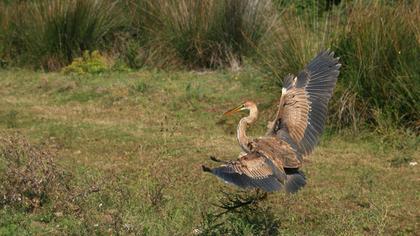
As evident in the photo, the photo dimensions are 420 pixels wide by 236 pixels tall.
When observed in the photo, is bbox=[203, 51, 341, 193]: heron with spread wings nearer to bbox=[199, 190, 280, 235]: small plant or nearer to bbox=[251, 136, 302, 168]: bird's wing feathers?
bbox=[251, 136, 302, 168]: bird's wing feathers

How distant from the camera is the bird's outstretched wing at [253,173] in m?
5.91

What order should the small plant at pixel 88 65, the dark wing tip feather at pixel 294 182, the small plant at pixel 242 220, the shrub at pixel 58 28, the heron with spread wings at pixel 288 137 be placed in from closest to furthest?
the heron with spread wings at pixel 288 137
the dark wing tip feather at pixel 294 182
the small plant at pixel 242 220
the small plant at pixel 88 65
the shrub at pixel 58 28

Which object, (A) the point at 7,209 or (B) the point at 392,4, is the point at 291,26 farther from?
(A) the point at 7,209

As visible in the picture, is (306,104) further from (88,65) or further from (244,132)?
(88,65)

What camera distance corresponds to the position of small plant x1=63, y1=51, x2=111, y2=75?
13.1 meters

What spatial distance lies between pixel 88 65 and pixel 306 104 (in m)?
6.41

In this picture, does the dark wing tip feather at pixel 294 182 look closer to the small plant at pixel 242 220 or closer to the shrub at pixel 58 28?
the small plant at pixel 242 220

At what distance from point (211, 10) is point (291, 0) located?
4.26 feet

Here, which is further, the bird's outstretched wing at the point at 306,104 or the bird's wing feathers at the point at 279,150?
the bird's outstretched wing at the point at 306,104

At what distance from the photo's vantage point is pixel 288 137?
7.05 m

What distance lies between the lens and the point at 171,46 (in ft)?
44.2

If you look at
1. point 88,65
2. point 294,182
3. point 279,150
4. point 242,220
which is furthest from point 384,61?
point 88,65

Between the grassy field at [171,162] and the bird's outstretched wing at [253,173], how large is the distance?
36 centimetres

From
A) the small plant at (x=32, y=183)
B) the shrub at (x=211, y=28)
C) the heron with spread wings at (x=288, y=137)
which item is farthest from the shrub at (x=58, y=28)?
the heron with spread wings at (x=288, y=137)
